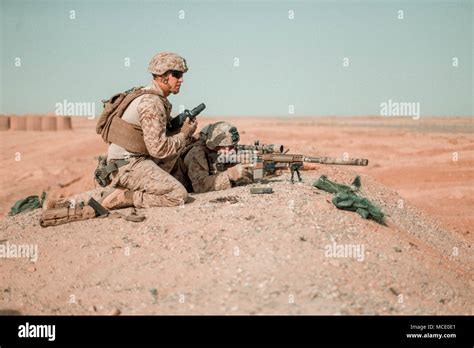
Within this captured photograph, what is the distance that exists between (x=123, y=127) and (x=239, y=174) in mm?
1629

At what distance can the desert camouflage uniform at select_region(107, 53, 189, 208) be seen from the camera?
6871mm

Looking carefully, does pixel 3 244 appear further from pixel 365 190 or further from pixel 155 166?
pixel 365 190

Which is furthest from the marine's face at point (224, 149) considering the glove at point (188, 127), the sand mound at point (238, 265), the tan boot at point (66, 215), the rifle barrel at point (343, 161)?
the tan boot at point (66, 215)

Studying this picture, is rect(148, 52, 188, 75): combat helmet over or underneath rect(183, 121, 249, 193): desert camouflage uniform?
over

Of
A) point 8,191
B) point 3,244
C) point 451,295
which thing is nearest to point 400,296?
point 451,295

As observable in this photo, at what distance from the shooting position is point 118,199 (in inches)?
279

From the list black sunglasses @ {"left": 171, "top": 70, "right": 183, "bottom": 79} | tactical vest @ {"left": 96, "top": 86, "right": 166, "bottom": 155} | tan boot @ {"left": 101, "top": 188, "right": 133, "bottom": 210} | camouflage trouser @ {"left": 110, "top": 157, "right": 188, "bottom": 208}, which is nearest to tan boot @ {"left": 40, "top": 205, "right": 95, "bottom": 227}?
tan boot @ {"left": 101, "top": 188, "right": 133, "bottom": 210}

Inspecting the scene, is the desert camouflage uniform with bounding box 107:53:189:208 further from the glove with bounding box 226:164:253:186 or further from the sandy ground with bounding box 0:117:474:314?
the glove with bounding box 226:164:253:186

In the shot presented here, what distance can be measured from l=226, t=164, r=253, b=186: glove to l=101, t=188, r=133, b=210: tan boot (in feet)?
4.54

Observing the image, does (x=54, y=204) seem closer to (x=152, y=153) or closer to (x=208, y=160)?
(x=152, y=153)

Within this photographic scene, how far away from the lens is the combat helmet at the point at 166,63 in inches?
278

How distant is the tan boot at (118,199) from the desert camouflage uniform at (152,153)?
7 centimetres

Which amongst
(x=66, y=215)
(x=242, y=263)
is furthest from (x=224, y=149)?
(x=242, y=263)
